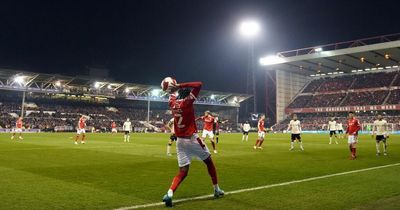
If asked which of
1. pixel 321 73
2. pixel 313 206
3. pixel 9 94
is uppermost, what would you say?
pixel 321 73

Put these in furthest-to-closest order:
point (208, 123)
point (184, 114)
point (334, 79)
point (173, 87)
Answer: point (334, 79) → point (208, 123) → point (184, 114) → point (173, 87)

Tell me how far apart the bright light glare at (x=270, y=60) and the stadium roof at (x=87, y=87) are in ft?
38.5

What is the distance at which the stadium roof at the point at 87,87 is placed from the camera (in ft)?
199

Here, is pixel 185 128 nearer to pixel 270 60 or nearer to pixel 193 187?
pixel 193 187

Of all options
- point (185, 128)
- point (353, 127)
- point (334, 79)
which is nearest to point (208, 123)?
point (353, 127)

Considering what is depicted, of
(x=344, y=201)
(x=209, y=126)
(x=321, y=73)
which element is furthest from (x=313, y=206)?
(x=321, y=73)

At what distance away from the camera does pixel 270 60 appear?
249 ft

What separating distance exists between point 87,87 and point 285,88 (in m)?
43.2

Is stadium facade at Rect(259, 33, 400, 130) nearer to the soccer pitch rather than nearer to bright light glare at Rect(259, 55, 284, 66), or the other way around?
bright light glare at Rect(259, 55, 284, 66)

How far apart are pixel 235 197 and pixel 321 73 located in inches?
3338

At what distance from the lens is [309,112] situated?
8206 centimetres

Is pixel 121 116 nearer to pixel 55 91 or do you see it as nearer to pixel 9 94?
pixel 55 91

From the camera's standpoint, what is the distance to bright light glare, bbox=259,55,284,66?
74.4 metres

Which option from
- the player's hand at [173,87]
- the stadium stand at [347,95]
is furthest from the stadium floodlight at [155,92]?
the player's hand at [173,87]
